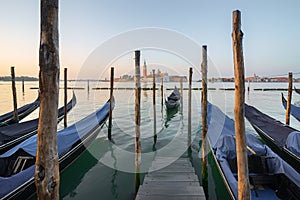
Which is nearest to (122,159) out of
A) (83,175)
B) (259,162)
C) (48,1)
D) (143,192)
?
(83,175)

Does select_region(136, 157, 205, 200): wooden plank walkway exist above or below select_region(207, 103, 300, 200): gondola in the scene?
below

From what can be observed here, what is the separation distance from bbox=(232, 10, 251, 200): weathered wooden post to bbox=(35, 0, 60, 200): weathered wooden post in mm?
1605

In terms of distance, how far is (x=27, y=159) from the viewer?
11.8 ft

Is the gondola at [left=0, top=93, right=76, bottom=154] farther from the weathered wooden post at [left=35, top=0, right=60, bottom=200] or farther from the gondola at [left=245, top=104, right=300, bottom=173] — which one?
the gondola at [left=245, top=104, right=300, bottom=173]

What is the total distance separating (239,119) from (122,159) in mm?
4113

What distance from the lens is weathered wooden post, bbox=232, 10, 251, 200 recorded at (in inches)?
75.4

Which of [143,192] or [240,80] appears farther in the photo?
[143,192]

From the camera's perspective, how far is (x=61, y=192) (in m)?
3.90

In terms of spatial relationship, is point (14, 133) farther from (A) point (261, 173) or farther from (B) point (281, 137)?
(B) point (281, 137)

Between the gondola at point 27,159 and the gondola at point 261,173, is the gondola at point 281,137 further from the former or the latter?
the gondola at point 27,159

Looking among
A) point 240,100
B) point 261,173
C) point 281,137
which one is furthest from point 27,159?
point 281,137

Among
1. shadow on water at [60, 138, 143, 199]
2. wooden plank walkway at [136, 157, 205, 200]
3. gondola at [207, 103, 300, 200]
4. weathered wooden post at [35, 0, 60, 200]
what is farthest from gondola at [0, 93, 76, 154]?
gondola at [207, 103, 300, 200]

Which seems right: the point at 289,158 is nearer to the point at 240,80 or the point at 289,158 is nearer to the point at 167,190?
the point at 167,190

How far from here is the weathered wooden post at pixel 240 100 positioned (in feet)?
6.29
